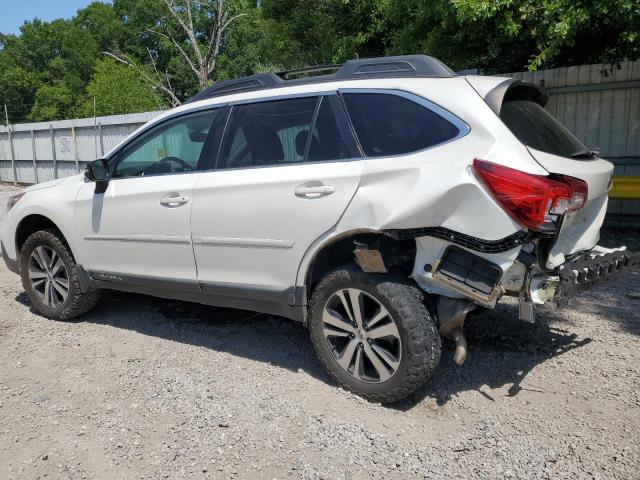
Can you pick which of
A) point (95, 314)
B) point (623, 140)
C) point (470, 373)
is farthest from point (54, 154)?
point (470, 373)

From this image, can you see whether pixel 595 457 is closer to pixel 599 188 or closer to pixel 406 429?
pixel 406 429

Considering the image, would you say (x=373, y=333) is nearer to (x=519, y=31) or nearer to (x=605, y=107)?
(x=519, y=31)

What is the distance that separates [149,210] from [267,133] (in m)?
1.09

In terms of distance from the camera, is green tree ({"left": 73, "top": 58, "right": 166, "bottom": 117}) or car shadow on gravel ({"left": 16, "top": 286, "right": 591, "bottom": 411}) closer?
car shadow on gravel ({"left": 16, "top": 286, "right": 591, "bottom": 411})

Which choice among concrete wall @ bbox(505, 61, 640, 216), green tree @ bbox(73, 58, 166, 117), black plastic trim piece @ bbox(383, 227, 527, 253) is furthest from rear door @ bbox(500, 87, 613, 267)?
green tree @ bbox(73, 58, 166, 117)

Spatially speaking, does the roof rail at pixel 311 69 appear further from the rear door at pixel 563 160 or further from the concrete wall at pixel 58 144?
the concrete wall at pixel 58 144

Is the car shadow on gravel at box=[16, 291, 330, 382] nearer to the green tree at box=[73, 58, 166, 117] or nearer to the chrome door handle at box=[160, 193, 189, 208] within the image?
the chrome door handle at box=[160, 193, 189, 208]

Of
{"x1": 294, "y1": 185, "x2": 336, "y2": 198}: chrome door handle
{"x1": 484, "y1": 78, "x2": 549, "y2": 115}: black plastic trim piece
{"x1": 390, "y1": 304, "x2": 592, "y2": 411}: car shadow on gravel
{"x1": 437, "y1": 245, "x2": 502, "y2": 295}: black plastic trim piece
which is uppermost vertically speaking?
{"x1": 484, "y1": 78, "x2": 549, "y2": 115}: black plastic trim piece

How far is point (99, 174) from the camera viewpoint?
15.1 feet

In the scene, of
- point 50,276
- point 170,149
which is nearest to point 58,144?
point 50,276

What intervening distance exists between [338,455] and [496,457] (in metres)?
0.79

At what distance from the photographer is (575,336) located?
14.7 ft

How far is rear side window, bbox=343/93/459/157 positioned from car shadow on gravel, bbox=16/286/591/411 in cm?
152

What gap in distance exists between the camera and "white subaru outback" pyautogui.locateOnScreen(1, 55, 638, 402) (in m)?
3.06
